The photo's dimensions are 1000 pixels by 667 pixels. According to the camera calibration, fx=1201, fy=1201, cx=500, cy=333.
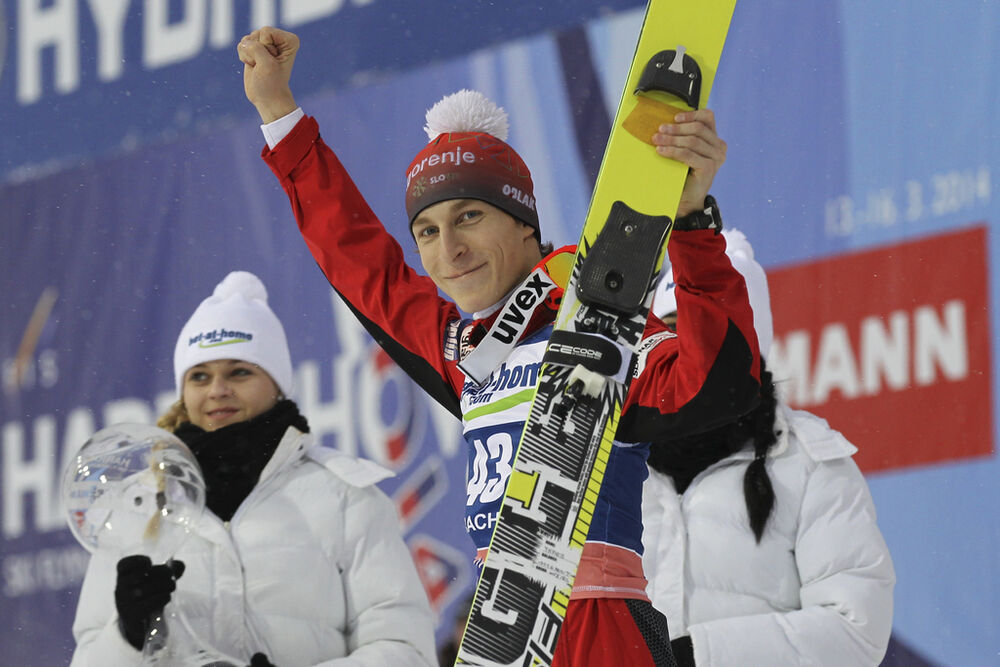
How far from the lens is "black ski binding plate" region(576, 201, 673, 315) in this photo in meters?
1.61

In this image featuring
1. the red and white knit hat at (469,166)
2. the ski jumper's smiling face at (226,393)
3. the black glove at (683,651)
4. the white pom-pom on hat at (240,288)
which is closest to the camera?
the red and white knit hat at (469,166)

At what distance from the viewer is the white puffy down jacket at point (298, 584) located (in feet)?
8.53

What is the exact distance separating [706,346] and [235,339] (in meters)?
1.72

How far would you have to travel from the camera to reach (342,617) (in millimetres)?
2693

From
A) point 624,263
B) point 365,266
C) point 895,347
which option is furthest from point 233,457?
point 895,347

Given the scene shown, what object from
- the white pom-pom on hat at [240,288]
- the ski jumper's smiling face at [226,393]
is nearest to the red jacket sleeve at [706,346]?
the ski jumper's smiling face at [226,393]

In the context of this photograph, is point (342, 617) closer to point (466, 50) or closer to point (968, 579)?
point (968, 579)

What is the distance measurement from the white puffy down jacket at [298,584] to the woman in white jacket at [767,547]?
59 centimetres

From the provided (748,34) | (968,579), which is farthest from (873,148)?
(968,579)

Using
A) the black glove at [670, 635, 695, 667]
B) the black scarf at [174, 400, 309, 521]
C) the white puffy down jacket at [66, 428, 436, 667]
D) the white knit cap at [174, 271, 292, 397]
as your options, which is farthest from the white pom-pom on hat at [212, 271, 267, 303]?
the black glove at [670, 635, 695, 667]

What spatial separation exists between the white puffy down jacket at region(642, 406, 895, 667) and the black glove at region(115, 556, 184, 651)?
100cm

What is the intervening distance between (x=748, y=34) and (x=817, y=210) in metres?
0.60

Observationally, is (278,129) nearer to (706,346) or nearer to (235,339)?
(706,346)

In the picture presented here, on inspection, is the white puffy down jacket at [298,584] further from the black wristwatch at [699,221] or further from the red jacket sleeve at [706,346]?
the black wristwatch at [699,221]
